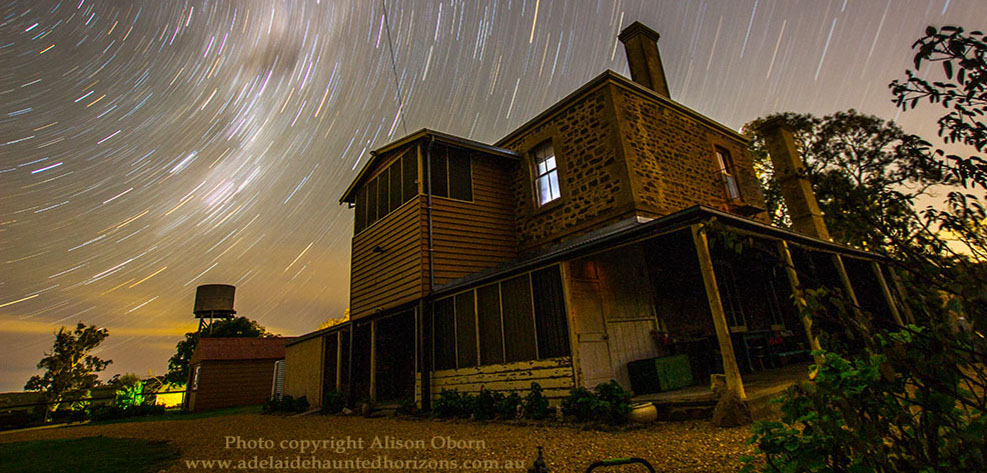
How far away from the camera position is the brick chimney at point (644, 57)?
12766 mm

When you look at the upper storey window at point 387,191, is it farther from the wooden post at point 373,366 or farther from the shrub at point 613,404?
the shrub at point 613,404

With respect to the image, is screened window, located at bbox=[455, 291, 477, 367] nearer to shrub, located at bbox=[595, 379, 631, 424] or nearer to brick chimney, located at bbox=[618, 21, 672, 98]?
shrub, located at bbox=[595, 379, 631, 424]

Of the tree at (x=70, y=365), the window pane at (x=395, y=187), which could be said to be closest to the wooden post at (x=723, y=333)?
the window pane at (x=395, y=187)

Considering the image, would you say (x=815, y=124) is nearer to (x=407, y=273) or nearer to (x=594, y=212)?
(x=594, y=212)

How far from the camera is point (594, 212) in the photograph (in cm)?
1033

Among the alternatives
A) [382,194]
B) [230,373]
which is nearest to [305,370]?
[382,194]

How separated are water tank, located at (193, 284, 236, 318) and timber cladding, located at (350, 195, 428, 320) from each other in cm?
3223

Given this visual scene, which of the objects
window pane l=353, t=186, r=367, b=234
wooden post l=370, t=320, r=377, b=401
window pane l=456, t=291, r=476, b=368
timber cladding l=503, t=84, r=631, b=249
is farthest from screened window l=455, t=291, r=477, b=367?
window pane l=353, t=186, r=367, b=234

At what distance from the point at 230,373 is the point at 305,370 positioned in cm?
1268

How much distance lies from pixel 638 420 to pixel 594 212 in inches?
214

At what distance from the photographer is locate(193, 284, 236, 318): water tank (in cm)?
3850

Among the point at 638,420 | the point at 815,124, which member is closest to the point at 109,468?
the point at 638,420

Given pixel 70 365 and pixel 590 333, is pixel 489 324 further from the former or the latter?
pixel 70 365

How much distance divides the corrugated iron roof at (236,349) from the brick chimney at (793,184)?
24.3 m
